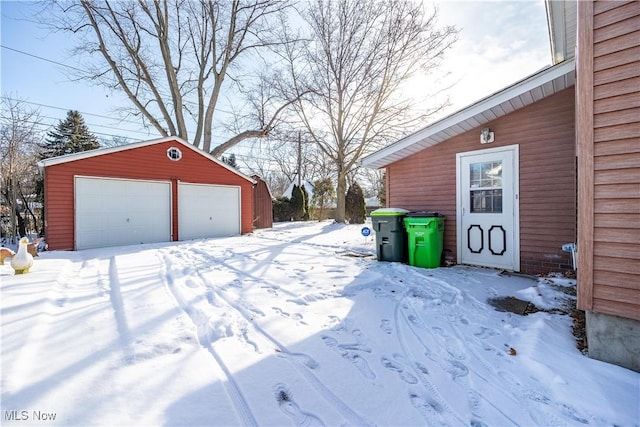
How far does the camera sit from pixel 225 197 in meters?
10.8

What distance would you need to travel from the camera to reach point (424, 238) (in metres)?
5.25

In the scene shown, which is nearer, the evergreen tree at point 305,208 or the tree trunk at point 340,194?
the tree trunk at point 340,194

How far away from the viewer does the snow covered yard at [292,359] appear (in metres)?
1.54

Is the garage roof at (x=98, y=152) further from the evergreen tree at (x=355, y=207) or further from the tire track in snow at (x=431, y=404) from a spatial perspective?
the evergreen tree at (x=355, y=207)

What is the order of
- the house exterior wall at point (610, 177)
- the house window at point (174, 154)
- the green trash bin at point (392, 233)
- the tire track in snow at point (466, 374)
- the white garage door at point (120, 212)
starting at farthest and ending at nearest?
the house window at point (174, 154)
the white garage door at point (120, 212)
the green trash bin at point (392, 233)
the house exterior wall at point (610, 177)
the tire track in snow at point (466, 374)

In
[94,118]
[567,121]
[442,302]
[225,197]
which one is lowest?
[442,302]

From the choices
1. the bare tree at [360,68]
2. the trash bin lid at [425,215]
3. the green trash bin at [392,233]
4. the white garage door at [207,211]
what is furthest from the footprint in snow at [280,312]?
the bare tree at [360,68]

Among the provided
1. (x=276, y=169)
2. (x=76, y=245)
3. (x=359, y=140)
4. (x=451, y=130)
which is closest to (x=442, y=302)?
(x=451, y=130)

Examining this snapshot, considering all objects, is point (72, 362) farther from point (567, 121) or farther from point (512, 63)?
point (512, 63)

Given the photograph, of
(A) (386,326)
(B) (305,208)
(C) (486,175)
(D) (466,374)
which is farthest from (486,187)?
(B) (305,208)

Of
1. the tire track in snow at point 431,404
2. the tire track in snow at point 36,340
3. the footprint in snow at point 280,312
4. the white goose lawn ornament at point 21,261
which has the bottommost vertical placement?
the tire track in snow at point 431,404

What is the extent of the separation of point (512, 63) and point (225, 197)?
31.7 ft

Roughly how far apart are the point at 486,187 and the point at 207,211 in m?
8.79

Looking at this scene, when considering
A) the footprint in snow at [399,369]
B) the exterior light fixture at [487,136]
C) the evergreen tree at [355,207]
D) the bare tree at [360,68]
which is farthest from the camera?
the evergreen tree at [355,207]
